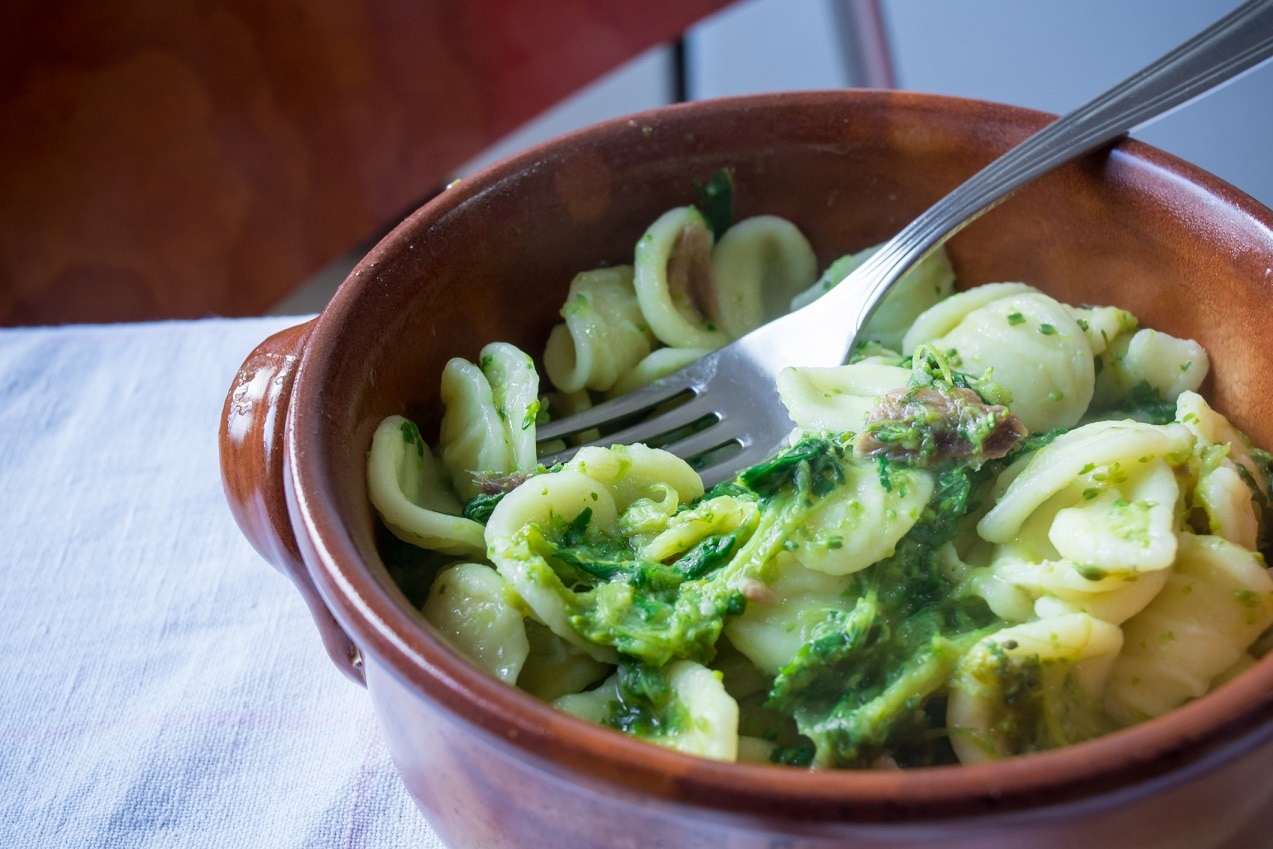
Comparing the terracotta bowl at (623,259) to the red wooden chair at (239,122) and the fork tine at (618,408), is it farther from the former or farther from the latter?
the red wooden chair at (239,122)

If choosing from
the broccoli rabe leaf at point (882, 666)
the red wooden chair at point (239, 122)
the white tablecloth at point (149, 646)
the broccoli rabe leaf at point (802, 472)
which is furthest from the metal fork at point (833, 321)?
the red wooden chair at point (239, 122)

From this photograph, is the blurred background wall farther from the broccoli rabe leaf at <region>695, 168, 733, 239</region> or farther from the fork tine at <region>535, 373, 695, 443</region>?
the fork tine at <region>535, 373, 695, 443</region>

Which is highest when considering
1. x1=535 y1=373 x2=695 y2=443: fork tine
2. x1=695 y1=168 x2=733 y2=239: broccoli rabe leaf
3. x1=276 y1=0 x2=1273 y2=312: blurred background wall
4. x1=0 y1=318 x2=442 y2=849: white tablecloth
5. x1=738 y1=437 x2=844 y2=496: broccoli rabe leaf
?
x1=695 y1=168 x2=733 y2=239: broccoli rabe leaf

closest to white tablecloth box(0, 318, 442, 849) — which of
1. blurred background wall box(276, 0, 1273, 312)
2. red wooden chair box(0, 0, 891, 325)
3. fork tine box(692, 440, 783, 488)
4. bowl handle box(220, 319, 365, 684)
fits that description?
bowl handle box(220, 319, 365, 684)

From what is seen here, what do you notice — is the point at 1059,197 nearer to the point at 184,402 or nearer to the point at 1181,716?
the point at 1181,716

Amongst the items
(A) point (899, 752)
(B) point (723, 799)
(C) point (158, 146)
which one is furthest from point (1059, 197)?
(C) point (158, 146)

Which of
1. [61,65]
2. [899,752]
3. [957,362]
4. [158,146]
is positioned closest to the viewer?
[899,752]
